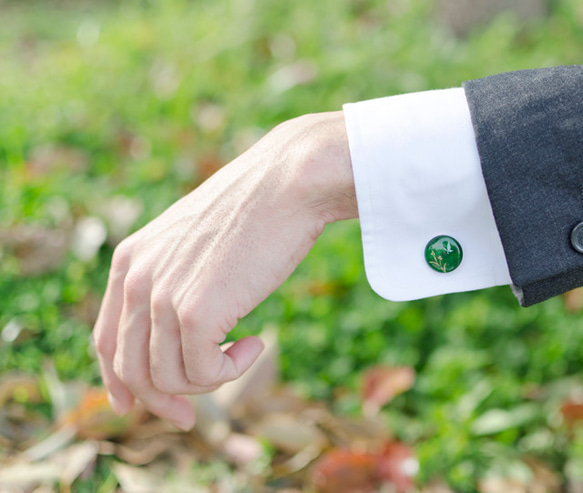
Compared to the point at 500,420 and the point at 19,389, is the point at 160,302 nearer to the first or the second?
the point at 19,389

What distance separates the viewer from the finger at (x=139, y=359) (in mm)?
1177

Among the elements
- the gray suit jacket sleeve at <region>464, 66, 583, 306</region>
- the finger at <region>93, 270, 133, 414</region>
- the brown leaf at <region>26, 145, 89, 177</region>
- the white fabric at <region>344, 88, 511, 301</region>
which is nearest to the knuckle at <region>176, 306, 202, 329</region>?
the finger at <region>93, 270, 133, 414</region>

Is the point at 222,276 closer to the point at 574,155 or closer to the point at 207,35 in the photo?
the point at 574,155

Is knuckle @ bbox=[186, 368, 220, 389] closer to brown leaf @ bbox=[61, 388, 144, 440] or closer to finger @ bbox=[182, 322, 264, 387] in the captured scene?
finger @ bbox=[182, 322, 264, 387]

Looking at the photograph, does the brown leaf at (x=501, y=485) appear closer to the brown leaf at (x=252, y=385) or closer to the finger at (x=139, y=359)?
the brown leaf at (x=252, y=385)

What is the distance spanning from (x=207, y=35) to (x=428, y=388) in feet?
9.10

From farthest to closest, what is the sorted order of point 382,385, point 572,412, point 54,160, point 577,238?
1. point 54,160
2. point 382,385
3. point 572,412
4. point 577,238

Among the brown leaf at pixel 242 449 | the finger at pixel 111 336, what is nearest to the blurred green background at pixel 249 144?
the brown leaf at pixel 242 449

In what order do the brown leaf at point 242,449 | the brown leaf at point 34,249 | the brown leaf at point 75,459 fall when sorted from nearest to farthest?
the brown leaf at point 75,459 → the brown leaf at point 242,449 → the brown leaf at point 34,249

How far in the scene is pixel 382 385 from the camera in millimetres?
1879

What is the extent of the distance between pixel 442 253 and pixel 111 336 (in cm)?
71

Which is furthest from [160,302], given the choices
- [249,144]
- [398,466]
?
[249,144]

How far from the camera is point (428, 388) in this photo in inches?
73.7

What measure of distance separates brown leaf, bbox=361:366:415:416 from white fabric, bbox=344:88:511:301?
0.75 metres
